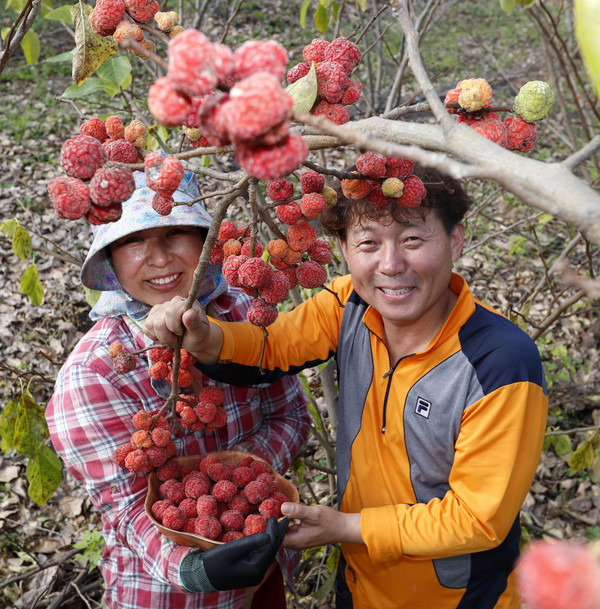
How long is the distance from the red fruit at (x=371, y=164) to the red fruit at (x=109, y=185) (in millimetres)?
471

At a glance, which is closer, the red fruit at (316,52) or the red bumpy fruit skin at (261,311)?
the red fruit at (316,52)

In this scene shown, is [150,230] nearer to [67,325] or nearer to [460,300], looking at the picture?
[460,300]

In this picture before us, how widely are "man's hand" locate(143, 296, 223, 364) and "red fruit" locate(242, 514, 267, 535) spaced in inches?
19.9

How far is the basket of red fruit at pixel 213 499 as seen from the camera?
1658mm

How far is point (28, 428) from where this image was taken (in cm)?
207

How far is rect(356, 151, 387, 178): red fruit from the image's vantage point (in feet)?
3.67

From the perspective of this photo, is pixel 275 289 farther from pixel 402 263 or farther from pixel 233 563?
pixel 233 563

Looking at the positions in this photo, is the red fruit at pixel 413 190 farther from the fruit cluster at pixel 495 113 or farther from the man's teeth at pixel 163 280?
the man's teeth at pixel 163 280

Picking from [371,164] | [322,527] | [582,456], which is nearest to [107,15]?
[371,164]

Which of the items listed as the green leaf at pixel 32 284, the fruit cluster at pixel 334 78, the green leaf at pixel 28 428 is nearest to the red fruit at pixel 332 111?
the fruit cluster at pixel 334 78

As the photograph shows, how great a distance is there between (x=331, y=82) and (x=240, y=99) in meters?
0.53

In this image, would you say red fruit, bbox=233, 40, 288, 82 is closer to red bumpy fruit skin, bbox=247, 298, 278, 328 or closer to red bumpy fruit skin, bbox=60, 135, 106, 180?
red bumpy fruit skin, bbox=60, 135, 106, 180

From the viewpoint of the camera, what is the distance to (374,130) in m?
0.72

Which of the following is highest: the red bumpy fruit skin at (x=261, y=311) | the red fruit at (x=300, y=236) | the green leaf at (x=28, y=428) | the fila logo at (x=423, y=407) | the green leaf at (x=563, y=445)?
the red fruit at (x=300, y=236)
